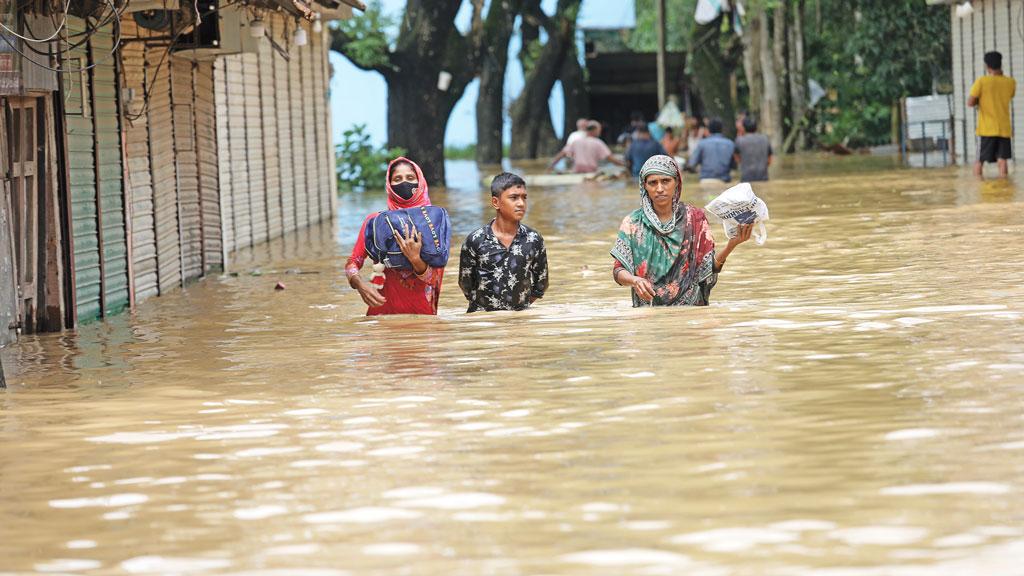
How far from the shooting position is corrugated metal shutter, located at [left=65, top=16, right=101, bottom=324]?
11664 millimetres

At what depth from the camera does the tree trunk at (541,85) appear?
43.6 meters

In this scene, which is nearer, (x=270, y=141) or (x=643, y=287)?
(x=643, y=287)

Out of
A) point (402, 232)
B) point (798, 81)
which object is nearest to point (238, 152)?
point (402, 232)

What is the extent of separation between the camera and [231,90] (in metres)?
18.9

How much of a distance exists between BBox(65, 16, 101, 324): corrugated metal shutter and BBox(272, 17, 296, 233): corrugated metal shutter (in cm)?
968

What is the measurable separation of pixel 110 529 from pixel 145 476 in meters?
0.74

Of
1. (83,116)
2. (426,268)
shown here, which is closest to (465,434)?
(426,268)

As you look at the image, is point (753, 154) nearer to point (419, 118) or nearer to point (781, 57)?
point (419, 118)

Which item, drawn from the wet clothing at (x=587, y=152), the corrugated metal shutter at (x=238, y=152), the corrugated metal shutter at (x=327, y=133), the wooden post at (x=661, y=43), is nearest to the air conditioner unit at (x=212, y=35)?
the corrugated metal shutter at (x=238, y=152)

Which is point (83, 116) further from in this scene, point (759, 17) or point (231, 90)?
point (759, 17)

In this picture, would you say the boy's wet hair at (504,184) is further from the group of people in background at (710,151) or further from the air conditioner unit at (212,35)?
the group of people in background at (710,151)

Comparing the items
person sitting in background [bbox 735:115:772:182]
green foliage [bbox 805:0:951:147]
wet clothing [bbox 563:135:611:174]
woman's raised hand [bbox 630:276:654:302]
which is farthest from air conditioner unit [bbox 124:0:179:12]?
green foliage [bbox 805:0:951:147]

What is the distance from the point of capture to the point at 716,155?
27.8 metres

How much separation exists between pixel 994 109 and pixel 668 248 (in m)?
15.0
